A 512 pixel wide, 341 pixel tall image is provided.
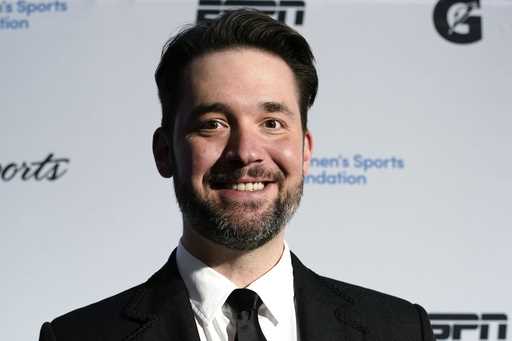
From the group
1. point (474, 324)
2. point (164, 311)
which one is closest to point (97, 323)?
point (164, 311)

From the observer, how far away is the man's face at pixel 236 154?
1.95 meters

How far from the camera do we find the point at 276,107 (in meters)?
2.02

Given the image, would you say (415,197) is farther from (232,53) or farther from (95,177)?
(232,53)

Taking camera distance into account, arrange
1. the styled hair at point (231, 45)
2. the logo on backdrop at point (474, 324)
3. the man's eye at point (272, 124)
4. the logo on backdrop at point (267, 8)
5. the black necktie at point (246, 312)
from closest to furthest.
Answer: the black necktie at point (246, 312) → the man's eye at point (272, 124) → the styled hair at point (231, 45) → the logo on backdrop at point (474, 324) → the logo on backdrop at point (267, 8)

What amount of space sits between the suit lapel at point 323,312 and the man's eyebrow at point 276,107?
1.52 ft

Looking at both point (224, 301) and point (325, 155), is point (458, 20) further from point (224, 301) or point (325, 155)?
point (224, 301)

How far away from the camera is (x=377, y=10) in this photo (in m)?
4.70

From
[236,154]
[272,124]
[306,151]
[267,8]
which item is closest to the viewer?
[236,154]

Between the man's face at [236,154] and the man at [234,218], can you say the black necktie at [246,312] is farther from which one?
the man's face at [236,154]

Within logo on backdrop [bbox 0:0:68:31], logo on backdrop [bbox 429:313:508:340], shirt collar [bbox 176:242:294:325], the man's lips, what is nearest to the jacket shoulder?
shirt collar [bbox 176:242:294:325]

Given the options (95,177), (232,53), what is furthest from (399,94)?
(232,53)

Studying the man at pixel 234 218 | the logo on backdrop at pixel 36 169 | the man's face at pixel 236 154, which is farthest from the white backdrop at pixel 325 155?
the man's face at pixel 236 154

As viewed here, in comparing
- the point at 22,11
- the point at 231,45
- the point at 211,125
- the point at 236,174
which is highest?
the point at 22,11

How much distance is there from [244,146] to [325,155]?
2681 mm
